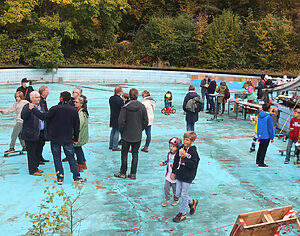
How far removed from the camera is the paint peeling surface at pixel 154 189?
6184 mm

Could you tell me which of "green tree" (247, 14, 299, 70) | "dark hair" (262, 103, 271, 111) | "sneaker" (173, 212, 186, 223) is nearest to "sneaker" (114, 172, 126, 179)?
"sneaker" (173, 212, 186, 223)

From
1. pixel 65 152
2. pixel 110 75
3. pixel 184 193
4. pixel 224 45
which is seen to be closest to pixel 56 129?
pixel 65 152

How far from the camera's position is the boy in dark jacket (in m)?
6.17

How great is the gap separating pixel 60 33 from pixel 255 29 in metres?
16.0

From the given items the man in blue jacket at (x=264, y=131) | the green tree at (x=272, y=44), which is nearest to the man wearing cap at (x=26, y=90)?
the man in blue jacket at (x=264, y=131)

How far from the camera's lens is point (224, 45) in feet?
107

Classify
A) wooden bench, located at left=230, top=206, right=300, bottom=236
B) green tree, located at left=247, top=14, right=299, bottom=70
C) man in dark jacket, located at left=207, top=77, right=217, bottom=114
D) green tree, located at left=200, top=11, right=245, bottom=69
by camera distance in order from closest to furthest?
wooden bench, located at left=230, top=206, right=300, bottom=236 → man in dark jacket, located at left=207, top=77, right=217, bottom=114 → green tree, located at left=247, top=14, right=299, bottom=70 → green tree, located at left=200, top=11, right=245, bottom=69

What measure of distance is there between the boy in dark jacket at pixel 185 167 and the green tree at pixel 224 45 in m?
27.2

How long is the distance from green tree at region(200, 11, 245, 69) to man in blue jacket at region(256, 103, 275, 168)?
23785 millimetres

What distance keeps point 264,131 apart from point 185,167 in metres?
3.67

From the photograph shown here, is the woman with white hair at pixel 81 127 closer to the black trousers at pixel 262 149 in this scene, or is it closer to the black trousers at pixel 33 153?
the black trousers at pixel 33 153

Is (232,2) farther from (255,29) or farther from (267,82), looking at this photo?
(267,82)

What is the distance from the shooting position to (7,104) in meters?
17.4

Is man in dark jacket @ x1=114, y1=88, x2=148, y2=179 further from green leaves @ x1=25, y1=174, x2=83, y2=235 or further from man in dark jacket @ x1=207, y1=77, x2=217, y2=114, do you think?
man in dark jacket @ x1=207, y1=77, x2=217, y2=114
